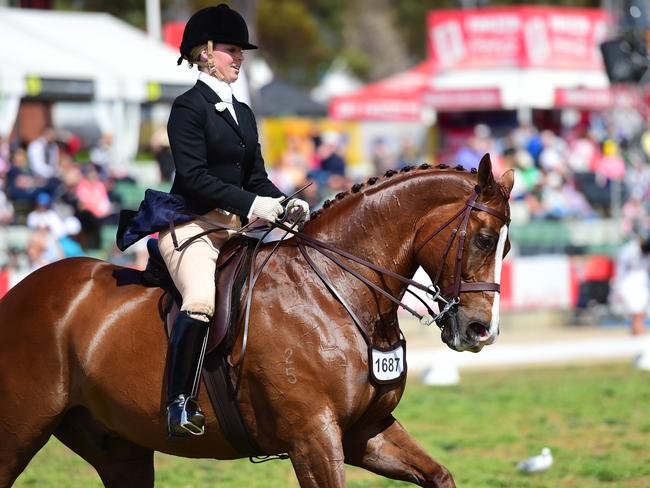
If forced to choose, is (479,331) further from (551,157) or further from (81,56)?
(551,157)

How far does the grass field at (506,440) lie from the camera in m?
8.50

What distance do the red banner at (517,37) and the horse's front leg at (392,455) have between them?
79.1 ft

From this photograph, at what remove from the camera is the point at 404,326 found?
18172 millimetres

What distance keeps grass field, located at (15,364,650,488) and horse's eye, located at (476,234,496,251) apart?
2.95 metres

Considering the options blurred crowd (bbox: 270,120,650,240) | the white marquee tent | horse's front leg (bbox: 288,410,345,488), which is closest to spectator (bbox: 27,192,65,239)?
the white marquee tent

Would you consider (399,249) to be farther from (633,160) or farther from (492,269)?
(633,160)

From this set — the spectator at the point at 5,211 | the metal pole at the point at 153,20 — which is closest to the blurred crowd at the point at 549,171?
the spectator at the point at 5,211

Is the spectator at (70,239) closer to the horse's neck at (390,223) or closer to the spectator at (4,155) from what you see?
the spectator at (4,155)

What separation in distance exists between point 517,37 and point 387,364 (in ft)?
81.8

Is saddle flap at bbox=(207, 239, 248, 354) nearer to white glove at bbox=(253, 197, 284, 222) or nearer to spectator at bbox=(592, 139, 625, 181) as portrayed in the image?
white glove at bbox=(253, 197, 284, 222)

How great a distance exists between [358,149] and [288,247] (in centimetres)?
2955

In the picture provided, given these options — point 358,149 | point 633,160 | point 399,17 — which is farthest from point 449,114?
point 399,17

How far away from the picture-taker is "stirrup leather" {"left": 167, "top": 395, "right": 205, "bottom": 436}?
582cm

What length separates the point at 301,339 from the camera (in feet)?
19.0
